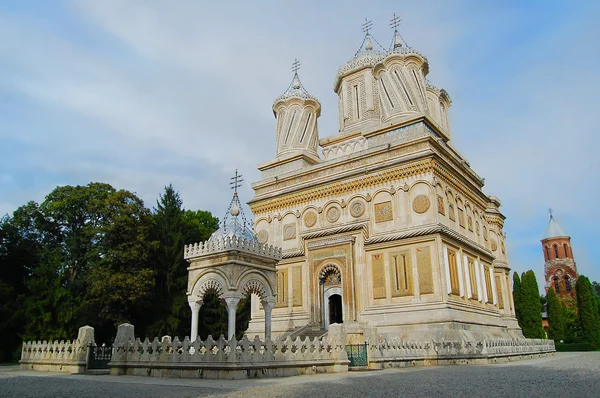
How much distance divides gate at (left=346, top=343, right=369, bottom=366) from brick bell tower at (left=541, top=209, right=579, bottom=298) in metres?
60.7

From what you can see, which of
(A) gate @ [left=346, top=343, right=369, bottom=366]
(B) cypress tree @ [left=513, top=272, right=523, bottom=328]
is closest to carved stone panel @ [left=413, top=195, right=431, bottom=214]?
(A) gate @ [left=346, top=343, right=369, bottom=366]

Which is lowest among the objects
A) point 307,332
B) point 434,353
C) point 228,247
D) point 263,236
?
point 434,353

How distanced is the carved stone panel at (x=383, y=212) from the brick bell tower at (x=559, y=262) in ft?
179

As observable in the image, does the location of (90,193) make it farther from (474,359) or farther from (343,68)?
(474,359)

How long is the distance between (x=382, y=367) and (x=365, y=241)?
790 cm

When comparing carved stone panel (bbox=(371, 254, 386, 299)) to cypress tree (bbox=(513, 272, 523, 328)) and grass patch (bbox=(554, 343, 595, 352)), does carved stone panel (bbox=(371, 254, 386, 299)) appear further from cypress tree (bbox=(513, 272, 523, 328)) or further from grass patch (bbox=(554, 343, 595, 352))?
cypress tree (bbox=(513, 272, 523, 328))

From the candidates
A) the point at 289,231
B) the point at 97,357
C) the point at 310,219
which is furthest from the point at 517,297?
the point at 97,357

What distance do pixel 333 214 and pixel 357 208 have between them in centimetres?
144

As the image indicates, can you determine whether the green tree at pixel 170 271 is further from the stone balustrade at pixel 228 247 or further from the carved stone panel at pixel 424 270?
the carved stone panel at pixel 424 270

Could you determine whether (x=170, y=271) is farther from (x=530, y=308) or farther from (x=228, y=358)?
(x=530, y=308)

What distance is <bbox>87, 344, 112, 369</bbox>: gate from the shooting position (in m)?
15.1

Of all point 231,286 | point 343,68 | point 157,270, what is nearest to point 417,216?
point 231,286

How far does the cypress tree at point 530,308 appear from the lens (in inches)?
1428

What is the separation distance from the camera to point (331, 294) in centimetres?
2255
